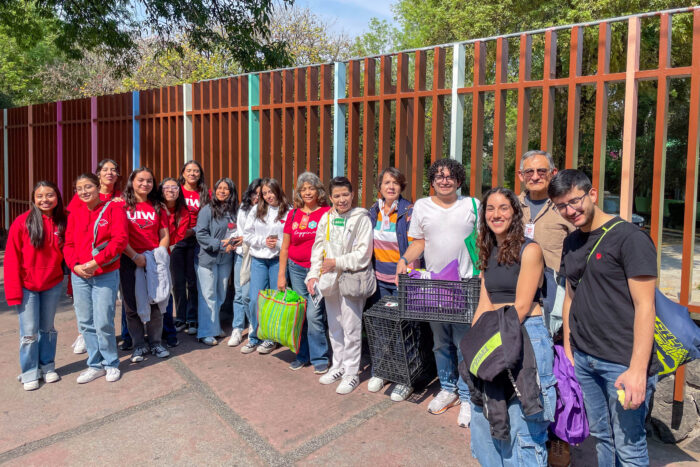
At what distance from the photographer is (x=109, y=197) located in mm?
5410

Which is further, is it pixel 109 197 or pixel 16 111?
pixel 16 111

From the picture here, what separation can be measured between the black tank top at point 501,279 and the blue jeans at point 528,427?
17 centimetres

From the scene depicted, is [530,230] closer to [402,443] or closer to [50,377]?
[402,443]

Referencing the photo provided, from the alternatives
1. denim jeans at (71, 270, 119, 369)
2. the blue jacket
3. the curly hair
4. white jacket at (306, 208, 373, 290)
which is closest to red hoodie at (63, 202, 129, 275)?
denim jeans at (71, 270, 119, 369)

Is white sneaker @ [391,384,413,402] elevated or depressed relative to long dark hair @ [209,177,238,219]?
depressed

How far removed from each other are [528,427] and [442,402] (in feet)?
5.30

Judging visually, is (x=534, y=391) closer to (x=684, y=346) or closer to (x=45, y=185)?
(x=684, y=346)

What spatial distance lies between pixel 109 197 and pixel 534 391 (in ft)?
14.7

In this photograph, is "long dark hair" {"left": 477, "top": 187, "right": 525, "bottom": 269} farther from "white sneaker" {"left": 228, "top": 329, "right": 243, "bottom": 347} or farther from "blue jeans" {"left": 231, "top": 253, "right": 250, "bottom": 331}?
"white sneaker" {"left": 228, "top": 329, "right": 243, "bottom": 347}

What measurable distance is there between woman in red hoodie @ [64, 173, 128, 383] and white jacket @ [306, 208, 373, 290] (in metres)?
1.69

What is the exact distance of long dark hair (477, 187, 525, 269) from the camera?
9.27 feet

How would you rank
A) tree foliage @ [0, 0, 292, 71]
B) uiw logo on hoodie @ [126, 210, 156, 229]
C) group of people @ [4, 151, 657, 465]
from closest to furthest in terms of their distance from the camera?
group of people @ [4, 151, 657, 465] → uiw logo on hoodie @ [126, 210, 156, 229] → tree foliage @ [0, 0, 292, 71]

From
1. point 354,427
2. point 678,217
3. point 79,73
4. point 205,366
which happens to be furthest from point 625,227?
point 79,73

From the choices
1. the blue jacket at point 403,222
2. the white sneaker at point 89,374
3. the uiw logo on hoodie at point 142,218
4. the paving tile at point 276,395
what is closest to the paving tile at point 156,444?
the paving tile at point 276,395
